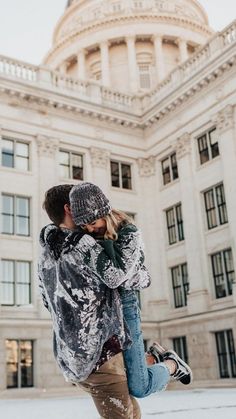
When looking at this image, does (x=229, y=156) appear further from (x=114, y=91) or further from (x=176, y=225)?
(x=114, y=91)

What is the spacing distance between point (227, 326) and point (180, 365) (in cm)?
1961

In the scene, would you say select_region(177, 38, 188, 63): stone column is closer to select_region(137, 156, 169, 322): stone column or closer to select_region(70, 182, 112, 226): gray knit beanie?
select_region(137, 156, 169, 322): stone column

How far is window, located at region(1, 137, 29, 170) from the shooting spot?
25.2 metres

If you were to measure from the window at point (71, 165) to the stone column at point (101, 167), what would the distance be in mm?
730

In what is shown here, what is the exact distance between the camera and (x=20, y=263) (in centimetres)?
2403

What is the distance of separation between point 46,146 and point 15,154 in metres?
1.78

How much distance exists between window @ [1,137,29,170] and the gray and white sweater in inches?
891

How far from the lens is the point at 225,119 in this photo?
24766mm

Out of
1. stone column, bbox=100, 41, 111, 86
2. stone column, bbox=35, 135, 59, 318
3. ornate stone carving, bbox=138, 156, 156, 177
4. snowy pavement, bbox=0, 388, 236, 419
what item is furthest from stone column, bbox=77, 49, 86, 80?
snowy pavement, bbox=0, 388, 236, 419

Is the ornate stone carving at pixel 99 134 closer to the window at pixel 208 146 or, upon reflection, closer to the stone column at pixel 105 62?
the window at pixel 208 146

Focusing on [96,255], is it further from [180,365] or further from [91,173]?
[91,173]

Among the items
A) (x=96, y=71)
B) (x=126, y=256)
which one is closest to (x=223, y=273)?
(x=126, y=256)

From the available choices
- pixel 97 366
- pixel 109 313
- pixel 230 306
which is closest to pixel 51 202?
pixel 109 313

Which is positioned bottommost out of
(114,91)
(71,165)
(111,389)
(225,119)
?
(111,389)
